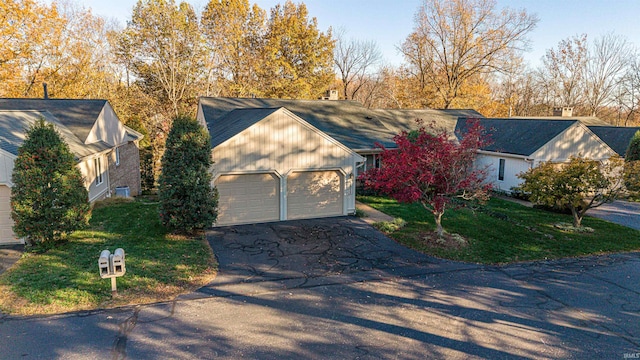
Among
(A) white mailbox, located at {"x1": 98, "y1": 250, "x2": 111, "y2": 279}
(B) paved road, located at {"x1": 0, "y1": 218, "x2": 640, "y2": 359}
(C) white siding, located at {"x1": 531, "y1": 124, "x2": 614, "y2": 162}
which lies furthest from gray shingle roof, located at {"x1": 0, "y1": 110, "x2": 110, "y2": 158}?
(C) white siding, located at {"x1": 531, "y1": 124, "x2": 614, "y2": 162}

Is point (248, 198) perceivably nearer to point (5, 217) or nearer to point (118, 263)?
point (118, 263)

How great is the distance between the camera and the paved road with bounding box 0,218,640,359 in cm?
623

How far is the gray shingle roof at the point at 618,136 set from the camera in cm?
2294

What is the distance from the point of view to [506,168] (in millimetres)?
20781

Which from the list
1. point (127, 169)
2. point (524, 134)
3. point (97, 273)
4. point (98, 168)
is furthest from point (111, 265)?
point (524, 134)

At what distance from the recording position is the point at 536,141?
1980 cm

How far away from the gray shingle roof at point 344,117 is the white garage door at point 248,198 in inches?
235

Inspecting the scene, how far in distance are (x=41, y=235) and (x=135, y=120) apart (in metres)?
18.0

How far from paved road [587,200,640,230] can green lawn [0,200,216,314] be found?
1640 centimetres

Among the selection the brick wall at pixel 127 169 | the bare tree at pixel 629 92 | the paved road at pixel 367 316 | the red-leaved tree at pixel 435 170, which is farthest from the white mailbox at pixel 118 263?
the bare tree at pixel 629 92

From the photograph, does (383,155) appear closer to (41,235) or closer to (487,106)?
(41,235)

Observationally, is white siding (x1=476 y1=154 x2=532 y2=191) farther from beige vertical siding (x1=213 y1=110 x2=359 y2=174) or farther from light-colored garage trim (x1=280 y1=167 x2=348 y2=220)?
beige vertical siding (x1=213 y1=110 x2=359 y2=174)

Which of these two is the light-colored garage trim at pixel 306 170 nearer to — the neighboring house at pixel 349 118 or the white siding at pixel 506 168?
the neighboring house at pixel 349 118

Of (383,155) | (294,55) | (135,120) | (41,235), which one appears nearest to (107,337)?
(41,235)
